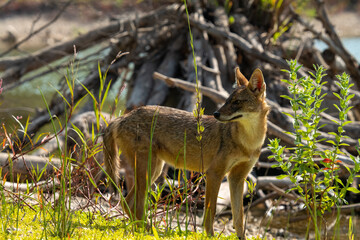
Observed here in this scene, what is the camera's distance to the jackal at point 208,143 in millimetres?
4912

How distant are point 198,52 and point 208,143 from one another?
3.98 meters

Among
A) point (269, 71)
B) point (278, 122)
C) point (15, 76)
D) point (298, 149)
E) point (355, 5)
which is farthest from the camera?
point (355, 5)

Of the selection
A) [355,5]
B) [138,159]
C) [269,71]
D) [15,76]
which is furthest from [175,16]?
[355,5]

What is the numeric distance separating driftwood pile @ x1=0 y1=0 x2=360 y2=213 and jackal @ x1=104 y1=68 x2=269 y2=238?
114 inches

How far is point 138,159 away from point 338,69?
592cm

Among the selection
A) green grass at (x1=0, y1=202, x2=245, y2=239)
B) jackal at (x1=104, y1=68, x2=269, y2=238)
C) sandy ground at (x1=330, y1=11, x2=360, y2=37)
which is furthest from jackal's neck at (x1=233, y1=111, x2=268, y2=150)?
sandy ground at (x1=330, y1=11, x2=360, y2=37)

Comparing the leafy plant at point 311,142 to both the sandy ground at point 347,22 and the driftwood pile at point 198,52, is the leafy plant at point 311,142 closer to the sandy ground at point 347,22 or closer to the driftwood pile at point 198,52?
the driftwood pile at point 198,52

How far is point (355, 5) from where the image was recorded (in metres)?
23.1

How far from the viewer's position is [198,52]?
904cm

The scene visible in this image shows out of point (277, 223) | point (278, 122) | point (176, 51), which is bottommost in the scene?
point (277, 223)

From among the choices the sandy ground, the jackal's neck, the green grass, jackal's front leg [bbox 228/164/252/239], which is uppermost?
the jackal's neck

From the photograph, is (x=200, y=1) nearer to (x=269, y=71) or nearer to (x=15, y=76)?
(x=269, y=71)

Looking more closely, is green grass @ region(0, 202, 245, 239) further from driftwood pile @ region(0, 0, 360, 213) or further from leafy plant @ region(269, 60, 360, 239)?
driftwood pile @ region(0, 0, 360, 213)

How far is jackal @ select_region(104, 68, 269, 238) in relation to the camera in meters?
4.91
